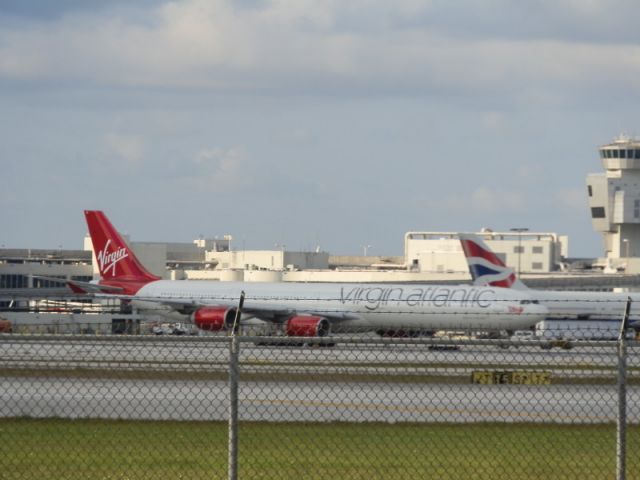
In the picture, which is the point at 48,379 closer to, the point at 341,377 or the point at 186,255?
the point at 341,377

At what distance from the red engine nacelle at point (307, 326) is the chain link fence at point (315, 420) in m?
25.1

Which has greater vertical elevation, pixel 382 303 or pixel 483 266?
pixel 483 266

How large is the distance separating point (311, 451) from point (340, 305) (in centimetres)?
4470

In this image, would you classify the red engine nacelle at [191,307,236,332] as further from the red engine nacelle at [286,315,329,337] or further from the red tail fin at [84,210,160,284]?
the red tail fin at [84,210,160,284]

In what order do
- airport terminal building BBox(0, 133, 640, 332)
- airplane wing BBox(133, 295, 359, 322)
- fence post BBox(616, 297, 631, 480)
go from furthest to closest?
airport terminal building BBox(0, 133, 640, 332) → airplane wing BBox(133, 295, 359, 322) → fence post BBox(616, 297, 631, 480)

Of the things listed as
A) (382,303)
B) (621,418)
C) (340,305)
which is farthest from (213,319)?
(621,418)

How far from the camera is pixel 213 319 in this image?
58219mm

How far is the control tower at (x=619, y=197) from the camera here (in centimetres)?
15012

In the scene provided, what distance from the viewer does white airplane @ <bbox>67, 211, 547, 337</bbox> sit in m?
58.4

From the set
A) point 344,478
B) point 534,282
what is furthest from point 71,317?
point 534,282

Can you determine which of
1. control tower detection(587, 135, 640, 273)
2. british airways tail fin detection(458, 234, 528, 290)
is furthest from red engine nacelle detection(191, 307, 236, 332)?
control tower detection(587, 135, 640, 273)

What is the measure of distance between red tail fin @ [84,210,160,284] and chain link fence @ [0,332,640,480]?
134 ft

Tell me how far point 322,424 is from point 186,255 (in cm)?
15583

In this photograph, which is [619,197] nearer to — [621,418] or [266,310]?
[266,310]
